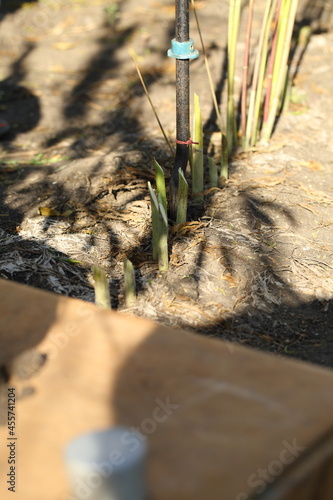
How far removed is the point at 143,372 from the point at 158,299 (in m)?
0.74

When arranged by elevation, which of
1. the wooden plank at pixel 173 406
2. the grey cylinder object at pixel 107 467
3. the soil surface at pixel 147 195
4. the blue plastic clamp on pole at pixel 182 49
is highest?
the blue plastic clamp on pole at pixel 182 49

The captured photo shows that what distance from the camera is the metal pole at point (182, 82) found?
2113 millimetres

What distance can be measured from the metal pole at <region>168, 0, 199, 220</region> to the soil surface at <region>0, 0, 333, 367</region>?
0.58 feet

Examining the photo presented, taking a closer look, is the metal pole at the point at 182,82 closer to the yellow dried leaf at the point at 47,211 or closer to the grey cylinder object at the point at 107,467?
the yellow dried leaf at the point at 47,211

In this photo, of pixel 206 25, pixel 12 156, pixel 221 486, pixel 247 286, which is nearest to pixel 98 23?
pixel 206 25

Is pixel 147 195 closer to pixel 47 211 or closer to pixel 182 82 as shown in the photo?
pixel 47 211

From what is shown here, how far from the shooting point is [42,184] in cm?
274

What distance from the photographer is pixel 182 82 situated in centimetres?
221

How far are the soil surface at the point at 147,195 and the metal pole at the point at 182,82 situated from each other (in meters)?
0.18

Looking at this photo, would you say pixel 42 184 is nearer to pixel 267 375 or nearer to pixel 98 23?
pixel 267 375

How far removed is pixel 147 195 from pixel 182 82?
551mm

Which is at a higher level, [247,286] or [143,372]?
[143,372]

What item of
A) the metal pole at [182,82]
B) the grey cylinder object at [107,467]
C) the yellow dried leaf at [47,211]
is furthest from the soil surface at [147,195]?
the grey cylinder object at [107,467]

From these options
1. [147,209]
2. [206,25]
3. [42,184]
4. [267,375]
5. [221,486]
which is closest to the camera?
[221,486]
